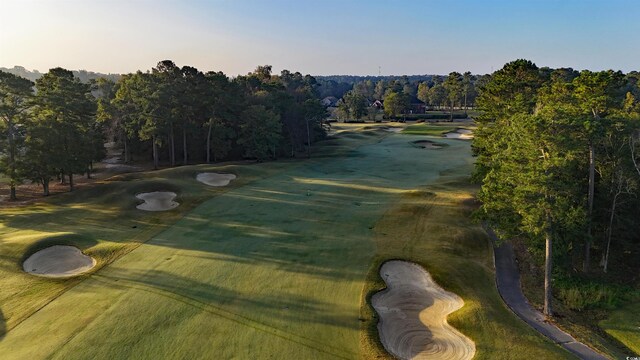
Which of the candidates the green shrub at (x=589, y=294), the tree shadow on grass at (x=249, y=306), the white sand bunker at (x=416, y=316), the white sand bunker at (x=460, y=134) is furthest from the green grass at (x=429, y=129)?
the tree shadow on grass at (x=249, y=306)

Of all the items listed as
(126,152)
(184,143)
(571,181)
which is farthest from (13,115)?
(571,181)

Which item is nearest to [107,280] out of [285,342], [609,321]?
[285,342]

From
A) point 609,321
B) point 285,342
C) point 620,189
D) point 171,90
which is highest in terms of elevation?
point 171,90

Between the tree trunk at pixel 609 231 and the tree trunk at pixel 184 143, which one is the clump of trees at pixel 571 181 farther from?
the tree trunk at pixel 184 143

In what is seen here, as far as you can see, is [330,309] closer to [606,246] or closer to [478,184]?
[606,246]

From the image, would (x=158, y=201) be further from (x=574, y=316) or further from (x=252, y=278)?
(x=574, y=316)
